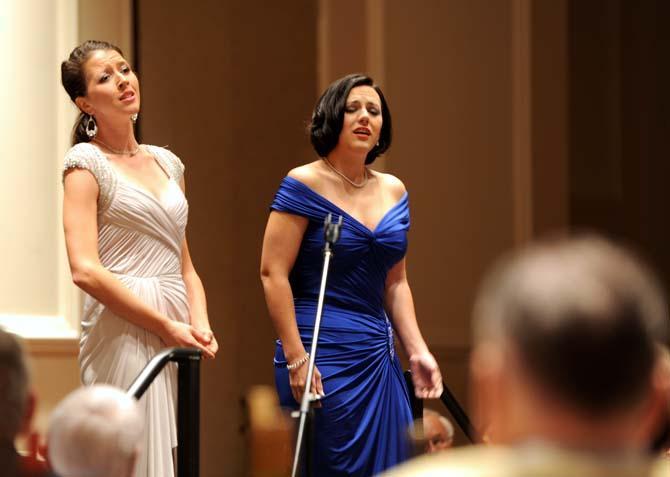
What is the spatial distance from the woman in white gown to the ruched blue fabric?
15.0 inches

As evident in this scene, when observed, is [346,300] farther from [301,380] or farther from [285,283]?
[301,380]

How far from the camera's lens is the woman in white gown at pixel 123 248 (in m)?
3.79

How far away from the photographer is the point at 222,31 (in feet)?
22.4

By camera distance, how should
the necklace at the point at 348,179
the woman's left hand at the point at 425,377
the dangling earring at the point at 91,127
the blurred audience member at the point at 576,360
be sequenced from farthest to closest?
1. the necklace at the point at 348,179
2. the woman's left hand at the point at 425,377
3. the dangling earring at the point at 91,127
4. the blurred audience member at the point at 576,360

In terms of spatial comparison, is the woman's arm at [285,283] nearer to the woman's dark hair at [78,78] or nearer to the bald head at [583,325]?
the woman's dark hair at [78,78]

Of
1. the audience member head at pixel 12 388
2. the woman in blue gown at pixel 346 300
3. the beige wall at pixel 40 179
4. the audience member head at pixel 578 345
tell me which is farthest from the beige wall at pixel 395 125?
the audience member head at pixel 578 345

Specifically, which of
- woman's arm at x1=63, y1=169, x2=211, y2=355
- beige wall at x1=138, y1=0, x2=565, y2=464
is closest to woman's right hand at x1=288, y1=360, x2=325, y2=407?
woman's arm at x1=63, y1=169, x2=211, y2=355

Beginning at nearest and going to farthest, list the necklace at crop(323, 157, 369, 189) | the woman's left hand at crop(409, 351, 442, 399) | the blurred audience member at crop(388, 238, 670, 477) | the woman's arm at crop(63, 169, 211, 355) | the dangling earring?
the blurred audience member at crop(388, 238, 670, 477) < the woman's arm at crop(63, 169, 211, 355) < the dangling earring < the woman's left hand at crop(409, 351, 442, 399) < the necklace at crop(323, 157, 369, 189)

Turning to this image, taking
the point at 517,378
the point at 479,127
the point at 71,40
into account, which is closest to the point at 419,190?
the point at 479,127

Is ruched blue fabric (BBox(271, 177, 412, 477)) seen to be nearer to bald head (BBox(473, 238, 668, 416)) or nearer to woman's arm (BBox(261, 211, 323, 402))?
woman's arm (BBox(261, 211, 323, 402))

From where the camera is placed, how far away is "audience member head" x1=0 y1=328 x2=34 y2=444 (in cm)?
179

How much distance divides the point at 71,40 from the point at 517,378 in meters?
4.89

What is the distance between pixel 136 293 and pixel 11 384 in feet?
6.91

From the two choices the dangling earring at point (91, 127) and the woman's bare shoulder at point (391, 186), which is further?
the woman's bare shoulder at point (391, 186)
